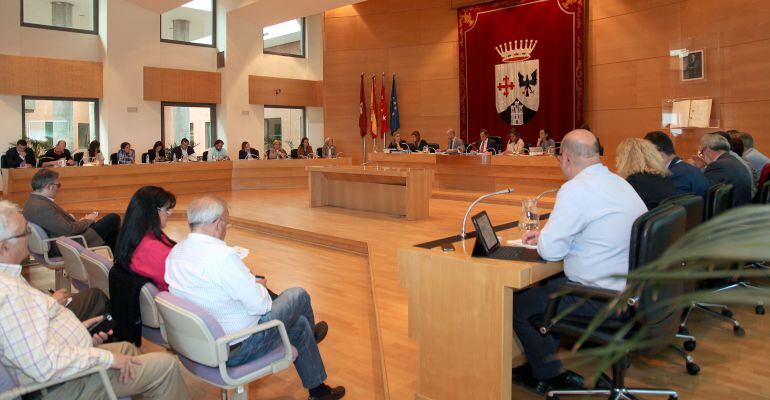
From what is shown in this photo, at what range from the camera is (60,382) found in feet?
6.45

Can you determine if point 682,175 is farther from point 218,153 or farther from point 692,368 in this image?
point 218,153

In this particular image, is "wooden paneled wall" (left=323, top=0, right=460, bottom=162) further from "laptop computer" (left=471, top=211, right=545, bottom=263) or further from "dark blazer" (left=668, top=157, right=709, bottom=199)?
"laptop computer" (left=471, top=211, right=545, bottom=263)

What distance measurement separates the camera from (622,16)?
9.95 meters

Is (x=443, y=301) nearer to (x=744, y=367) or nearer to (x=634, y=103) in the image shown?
(x=744, y=367)

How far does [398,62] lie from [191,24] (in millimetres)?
4948

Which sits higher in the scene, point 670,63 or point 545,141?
point 670,63

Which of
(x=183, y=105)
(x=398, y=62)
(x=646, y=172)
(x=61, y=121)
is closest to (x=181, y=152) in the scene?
(x=183, y=105)

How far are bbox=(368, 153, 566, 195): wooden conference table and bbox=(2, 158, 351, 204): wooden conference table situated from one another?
78.3 inches

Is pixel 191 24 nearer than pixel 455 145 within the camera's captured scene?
No

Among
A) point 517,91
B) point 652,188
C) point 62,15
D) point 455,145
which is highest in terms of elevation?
point 62,15

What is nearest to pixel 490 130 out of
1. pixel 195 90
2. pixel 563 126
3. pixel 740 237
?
pixel 563 126

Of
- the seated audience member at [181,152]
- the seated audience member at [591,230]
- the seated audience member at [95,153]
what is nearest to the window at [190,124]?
the seated audience member at [181,152]

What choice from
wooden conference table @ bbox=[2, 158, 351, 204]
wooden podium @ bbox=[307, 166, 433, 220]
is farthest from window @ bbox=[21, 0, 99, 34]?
wooden podium @ bbox=[307, 166, 433, 220]

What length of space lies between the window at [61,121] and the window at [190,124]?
149 centimetres
